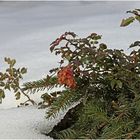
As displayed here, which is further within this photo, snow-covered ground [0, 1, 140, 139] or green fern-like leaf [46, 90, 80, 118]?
snow-covered ground [0, 1, 140, 139]

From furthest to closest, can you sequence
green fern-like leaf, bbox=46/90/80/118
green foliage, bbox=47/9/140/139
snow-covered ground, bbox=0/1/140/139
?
snow-covered ground, bbox=0/1/140/139 → green fern-like leaf, bbox=46/90/80/118 → green foliage, bbox=47/9/140/139

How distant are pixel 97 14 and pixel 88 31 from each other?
2.72 feet

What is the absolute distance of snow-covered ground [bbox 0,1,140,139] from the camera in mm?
1879

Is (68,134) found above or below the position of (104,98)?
below

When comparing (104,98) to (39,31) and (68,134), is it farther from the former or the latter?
(39,31)

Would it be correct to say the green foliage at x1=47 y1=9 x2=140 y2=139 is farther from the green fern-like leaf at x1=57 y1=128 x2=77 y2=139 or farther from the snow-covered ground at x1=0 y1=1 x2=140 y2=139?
the snow-covered ground at x1=0 y1=1 x2=140 y2=139

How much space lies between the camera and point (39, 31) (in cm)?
395

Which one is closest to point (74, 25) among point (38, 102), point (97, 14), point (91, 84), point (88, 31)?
point (88, 31)

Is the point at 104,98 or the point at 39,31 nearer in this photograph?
the point at 104,98

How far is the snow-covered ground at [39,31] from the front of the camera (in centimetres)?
188

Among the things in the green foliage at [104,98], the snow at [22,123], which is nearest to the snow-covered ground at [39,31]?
the snow at [22,123]

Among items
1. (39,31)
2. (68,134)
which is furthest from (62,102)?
(39,31)

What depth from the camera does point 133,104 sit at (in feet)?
5.38

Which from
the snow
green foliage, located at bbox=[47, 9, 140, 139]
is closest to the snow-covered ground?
the snow
